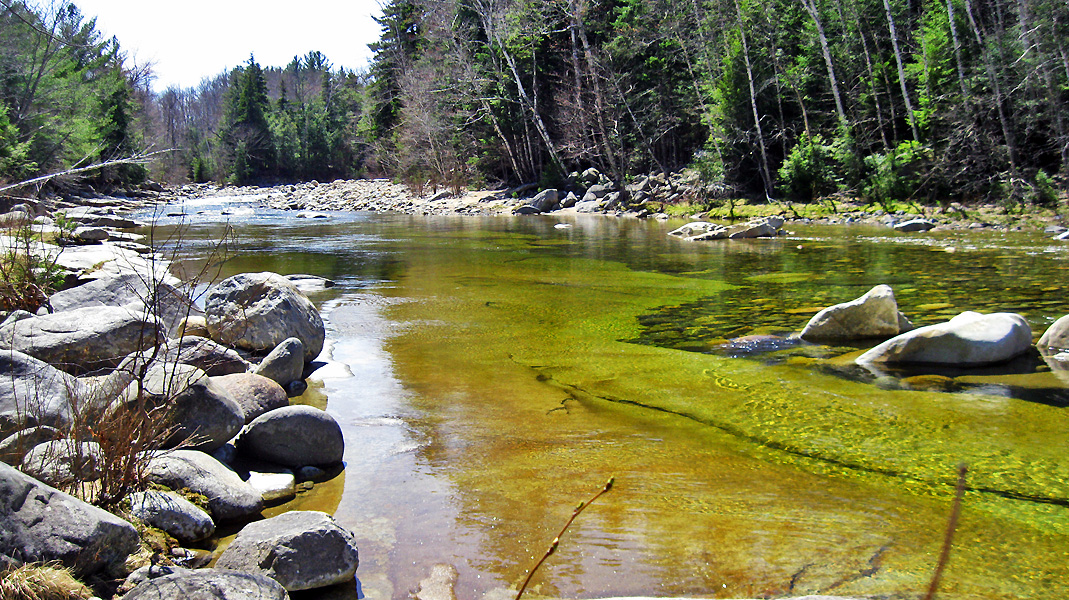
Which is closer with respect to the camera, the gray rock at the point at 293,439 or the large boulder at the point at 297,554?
the large boulder at the point at 297,554

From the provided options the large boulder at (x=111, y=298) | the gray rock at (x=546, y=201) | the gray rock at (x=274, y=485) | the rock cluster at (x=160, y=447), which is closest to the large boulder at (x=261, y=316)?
the large boulder at (x=111, y=298)

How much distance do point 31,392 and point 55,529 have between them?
163cm

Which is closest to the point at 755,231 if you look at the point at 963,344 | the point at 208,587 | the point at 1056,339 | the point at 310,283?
the point at 310,283

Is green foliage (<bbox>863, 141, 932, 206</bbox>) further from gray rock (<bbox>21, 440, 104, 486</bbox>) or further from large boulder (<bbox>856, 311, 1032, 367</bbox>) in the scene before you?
gray rock (<bbox>21, 440, 104, 486</bbox>)

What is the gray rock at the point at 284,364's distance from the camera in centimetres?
596

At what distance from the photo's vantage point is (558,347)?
7469mm

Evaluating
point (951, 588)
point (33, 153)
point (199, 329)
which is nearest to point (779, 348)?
point (951, 588)

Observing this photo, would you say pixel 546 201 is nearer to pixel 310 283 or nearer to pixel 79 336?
pixel 310 283

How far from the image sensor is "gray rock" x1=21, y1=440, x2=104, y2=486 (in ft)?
10.6

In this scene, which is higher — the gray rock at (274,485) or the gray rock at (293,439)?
the gray rock at (293,439)

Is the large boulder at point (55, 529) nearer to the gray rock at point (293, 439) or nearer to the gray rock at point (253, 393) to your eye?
the gray rock at point (293, 439)

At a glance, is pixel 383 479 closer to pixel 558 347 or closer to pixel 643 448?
pixel 643 448

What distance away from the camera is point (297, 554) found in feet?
10.1

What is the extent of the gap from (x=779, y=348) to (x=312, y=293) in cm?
729
